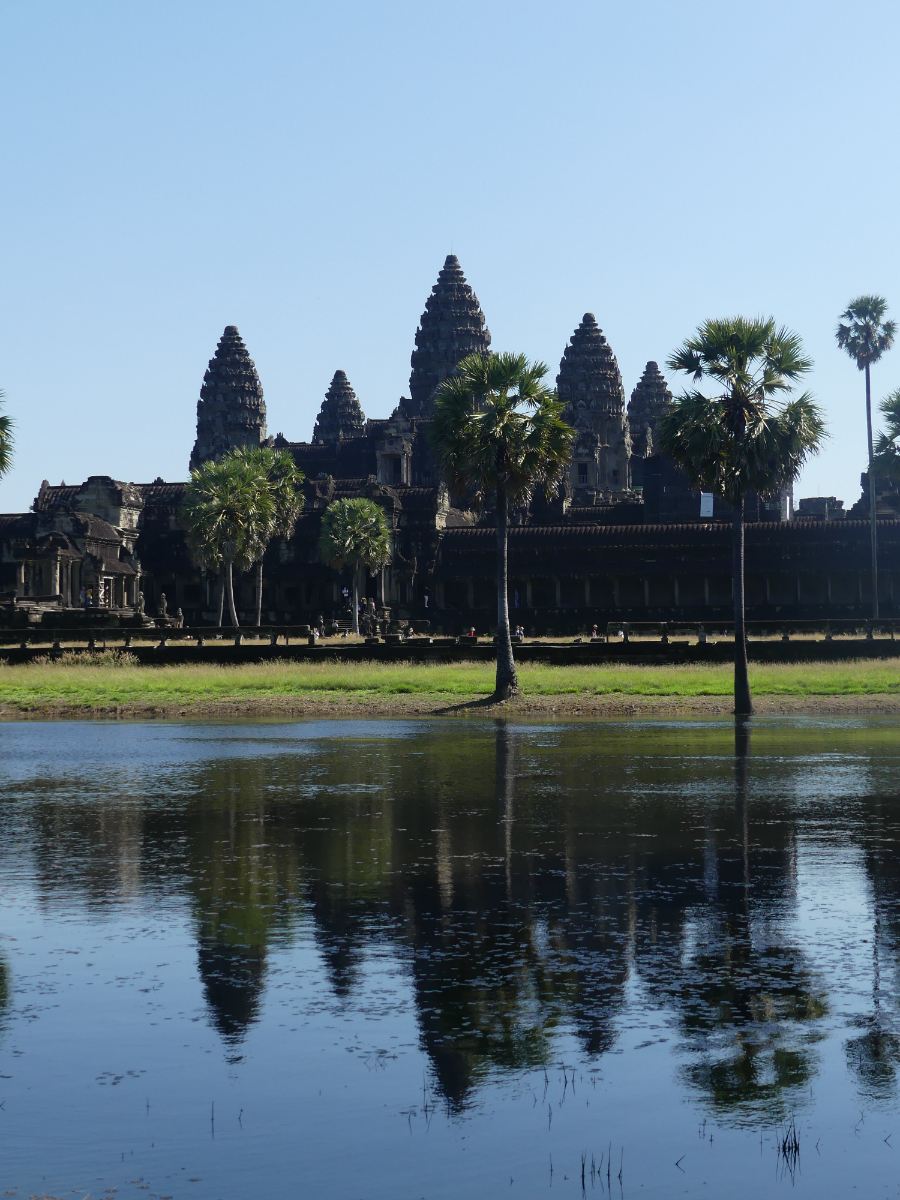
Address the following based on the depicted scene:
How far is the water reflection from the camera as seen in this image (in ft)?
26.6

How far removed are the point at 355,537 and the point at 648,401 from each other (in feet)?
246

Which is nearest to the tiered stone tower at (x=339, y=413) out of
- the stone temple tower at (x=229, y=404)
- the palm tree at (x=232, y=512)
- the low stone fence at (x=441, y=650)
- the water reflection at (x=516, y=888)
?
the stone temple tower at (x=229, y=404)

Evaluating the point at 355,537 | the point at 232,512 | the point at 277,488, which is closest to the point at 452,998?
the point at 232,512

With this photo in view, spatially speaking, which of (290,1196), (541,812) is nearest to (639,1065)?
(290,1196)

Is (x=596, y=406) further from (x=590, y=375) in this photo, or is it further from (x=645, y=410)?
(x=645, y=410)

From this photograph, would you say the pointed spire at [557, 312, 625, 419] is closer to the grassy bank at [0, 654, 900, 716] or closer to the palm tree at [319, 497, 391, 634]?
the palm tree at [319, 497, 391, 634]

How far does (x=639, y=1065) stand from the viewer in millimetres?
7547

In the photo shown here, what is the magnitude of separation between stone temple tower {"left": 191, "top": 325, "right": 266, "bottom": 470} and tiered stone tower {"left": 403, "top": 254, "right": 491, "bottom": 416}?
14.3m

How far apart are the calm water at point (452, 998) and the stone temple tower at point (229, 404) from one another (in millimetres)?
111606

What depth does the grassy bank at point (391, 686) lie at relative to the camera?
40.4 m

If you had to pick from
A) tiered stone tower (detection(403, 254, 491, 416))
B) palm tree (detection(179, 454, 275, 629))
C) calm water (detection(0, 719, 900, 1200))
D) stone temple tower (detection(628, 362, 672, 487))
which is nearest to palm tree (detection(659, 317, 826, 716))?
calm water (detection(0, 719, 900, 1200))

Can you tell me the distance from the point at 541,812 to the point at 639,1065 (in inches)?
407

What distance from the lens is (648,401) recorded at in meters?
151

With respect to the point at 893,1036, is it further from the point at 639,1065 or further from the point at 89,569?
the point at 89,569
